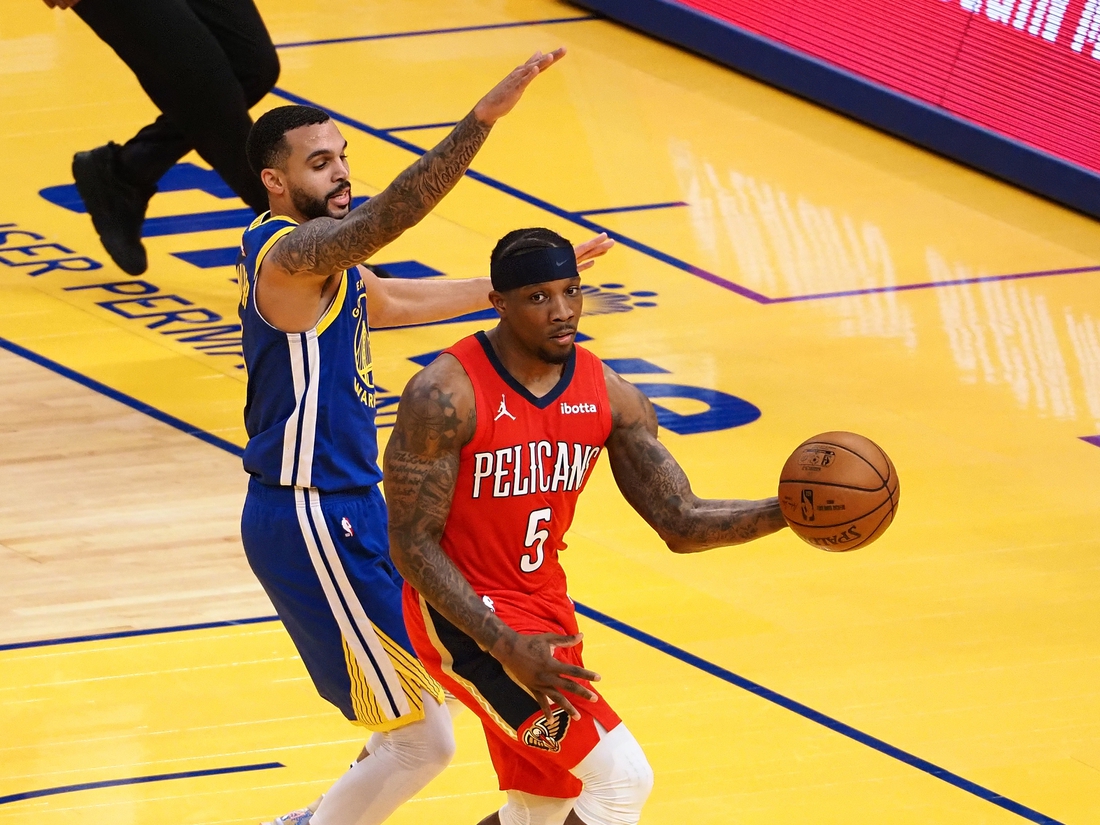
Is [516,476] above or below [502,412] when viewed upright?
below

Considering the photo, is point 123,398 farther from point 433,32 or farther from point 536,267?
point 433,32

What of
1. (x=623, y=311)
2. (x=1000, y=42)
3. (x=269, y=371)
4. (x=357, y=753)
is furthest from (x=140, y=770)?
(x=1000, y=42)

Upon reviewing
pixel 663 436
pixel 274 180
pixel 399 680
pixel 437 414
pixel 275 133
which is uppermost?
pixel 275 133

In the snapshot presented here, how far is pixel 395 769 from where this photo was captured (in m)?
4.91

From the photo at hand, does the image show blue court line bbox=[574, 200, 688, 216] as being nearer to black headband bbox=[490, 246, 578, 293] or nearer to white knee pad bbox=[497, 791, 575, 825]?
black headband bbox=[490, 246, 578, 293]

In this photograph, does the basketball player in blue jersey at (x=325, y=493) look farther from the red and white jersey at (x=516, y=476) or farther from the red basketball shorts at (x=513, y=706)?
the red and white jersey at (x=516, y=476)

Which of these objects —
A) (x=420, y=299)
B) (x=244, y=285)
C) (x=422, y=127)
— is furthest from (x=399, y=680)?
(x=422, y=127)

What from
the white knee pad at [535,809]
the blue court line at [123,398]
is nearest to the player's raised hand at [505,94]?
the white knee pad at [535,809]

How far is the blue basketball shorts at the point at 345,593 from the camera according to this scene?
484 centimetres

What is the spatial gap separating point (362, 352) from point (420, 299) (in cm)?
54

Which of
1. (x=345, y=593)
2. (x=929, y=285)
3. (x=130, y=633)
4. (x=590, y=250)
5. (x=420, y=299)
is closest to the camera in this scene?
(x=345, y=593)

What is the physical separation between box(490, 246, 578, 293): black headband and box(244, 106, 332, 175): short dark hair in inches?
30.1

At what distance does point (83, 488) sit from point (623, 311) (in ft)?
9.69

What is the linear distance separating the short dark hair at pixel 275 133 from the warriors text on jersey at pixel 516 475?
0.75 metres
